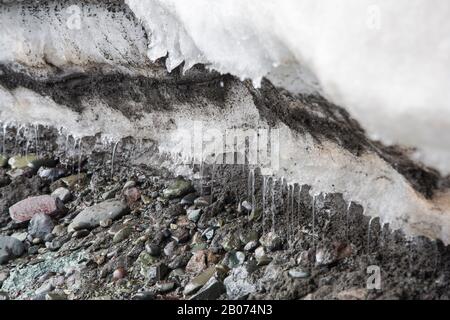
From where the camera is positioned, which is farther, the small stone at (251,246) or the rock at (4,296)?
the rock at (4,296)

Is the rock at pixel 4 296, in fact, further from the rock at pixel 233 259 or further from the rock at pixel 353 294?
the rock at pixel 353 294

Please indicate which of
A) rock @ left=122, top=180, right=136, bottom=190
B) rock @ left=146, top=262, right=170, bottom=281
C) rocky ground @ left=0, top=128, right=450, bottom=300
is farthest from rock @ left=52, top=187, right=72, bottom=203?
rock @ left=146, top=262, right=170, bottom=281

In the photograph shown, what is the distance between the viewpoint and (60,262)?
3.70m

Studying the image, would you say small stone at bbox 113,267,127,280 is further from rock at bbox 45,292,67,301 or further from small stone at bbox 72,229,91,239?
small stone at bbox 72,229,91,239

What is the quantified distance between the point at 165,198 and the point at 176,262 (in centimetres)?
Result: 73

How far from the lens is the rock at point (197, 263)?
3316mm

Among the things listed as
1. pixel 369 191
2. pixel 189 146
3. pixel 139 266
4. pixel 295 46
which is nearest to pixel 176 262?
pixel 139 266

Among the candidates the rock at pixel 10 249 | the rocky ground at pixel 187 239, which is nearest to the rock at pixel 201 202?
the rocky ground at pixel 187 239

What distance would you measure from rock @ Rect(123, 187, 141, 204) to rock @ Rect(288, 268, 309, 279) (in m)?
1.52

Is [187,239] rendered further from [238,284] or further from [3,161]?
[3,161]

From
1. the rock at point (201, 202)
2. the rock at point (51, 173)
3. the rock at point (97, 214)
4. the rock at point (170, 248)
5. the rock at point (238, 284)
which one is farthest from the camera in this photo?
the rock at point (51, 173)

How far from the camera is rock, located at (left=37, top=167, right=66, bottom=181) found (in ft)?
15.4

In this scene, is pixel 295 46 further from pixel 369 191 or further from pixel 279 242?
pixel 279 242

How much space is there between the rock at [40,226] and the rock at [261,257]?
1.63 meters
